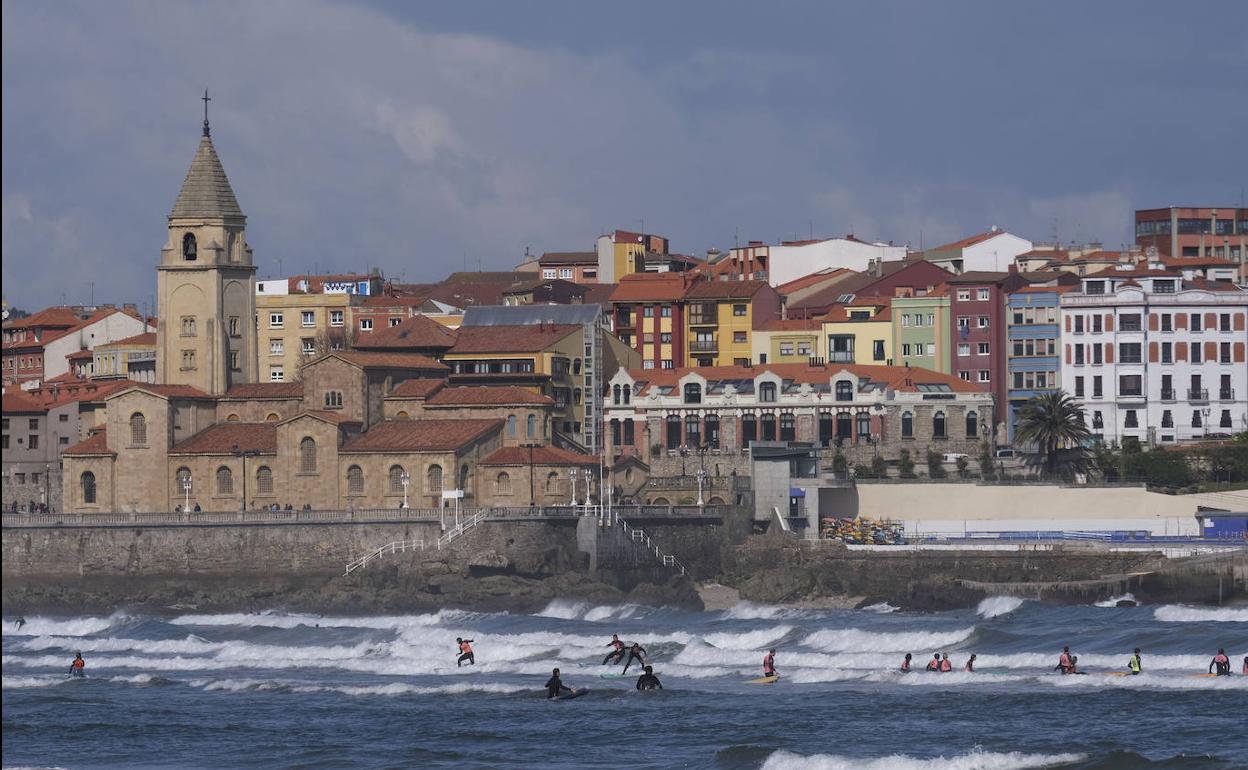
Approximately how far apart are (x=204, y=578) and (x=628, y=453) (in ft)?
74.8

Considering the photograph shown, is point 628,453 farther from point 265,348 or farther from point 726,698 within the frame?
point 726,698

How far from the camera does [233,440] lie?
89.2 meters

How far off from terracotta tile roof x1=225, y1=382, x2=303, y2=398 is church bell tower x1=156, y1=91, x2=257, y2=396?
4.33 ft

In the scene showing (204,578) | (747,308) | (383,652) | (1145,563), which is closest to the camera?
(383,652)

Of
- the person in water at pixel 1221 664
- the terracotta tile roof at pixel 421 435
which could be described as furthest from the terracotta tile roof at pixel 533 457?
the person in water at pixel 1221 664

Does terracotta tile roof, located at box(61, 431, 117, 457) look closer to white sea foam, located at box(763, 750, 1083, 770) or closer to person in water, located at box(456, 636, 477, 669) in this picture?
person in water, located at box(456, 636, 477, 669)

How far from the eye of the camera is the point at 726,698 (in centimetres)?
5359

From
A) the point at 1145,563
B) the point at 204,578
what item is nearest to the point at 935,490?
the point at 1145,563

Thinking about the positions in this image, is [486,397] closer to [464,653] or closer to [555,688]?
[464,653]

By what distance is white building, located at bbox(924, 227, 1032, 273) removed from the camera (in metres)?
121

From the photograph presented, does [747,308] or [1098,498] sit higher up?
[747,308]

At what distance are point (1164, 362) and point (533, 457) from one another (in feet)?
102

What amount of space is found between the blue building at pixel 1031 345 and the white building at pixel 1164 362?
1.35 m

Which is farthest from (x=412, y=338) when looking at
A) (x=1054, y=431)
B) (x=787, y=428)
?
(x=1054, y=431)
